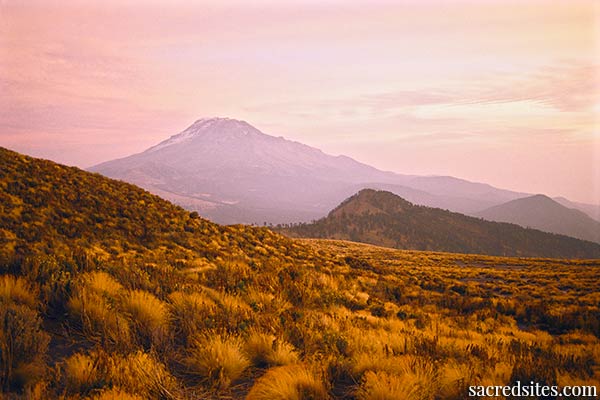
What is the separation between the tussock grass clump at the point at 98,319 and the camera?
407cm

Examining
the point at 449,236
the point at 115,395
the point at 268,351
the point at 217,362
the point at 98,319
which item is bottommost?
the point at 449,236

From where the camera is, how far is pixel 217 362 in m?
3.81

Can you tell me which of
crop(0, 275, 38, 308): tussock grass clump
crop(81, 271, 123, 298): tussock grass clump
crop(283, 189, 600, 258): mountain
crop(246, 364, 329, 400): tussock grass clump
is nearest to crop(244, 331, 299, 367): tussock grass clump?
crop(246, 364, 329, 400): tussock grass clump

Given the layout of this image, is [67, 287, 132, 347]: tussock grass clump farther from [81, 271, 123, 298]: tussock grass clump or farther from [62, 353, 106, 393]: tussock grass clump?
[62, 353, 106, 393]: tussock grass clump

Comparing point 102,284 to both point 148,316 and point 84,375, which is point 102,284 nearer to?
point 148,316

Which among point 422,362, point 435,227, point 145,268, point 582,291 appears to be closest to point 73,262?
point 145,268

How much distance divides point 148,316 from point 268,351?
6.12ft

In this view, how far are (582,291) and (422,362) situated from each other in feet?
65.0

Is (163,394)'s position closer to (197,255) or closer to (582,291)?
(197,255)

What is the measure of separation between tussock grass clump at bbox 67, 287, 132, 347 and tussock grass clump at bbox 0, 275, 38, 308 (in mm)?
468

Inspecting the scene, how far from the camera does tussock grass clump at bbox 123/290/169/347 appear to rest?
4.32 m

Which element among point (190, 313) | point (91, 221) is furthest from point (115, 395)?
point (91, 221)

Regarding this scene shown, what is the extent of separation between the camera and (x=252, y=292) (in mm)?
7246

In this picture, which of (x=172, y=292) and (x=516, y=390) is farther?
(x=172, y=292)
